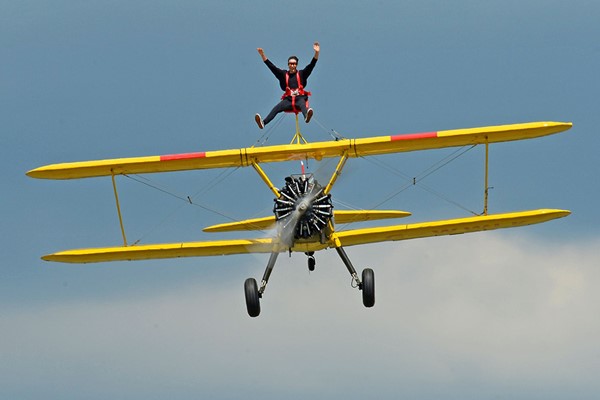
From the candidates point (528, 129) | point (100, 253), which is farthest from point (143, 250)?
point (528, 129)

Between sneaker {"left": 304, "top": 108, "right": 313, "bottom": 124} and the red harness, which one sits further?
the red harness

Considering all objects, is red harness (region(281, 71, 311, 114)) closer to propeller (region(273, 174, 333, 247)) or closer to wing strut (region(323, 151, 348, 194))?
wing strut (region(323, 151, 348, 194))

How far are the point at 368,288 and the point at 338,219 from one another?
4.37 m

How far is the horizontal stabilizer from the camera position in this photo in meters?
33.4

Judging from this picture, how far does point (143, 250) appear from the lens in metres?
32.1

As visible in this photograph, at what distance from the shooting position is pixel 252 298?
29844mm

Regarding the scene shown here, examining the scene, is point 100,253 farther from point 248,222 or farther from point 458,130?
point 458,130

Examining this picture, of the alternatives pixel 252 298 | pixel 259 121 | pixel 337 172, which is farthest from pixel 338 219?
pixel 252 298

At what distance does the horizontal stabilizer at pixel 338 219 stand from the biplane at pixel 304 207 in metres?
0.64

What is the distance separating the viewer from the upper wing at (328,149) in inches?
1209

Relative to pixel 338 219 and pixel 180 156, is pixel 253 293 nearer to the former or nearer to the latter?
pixel 180 156

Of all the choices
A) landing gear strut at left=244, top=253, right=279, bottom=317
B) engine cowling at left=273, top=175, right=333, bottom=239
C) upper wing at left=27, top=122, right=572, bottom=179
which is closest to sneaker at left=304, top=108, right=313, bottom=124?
upper wing at left=27, top=122, right=572, bottom=179

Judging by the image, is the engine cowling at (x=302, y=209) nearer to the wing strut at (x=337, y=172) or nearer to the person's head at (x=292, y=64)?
the wing strut at (x=337, y=172)

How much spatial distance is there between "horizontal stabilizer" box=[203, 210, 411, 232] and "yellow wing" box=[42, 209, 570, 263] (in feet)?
3.63
